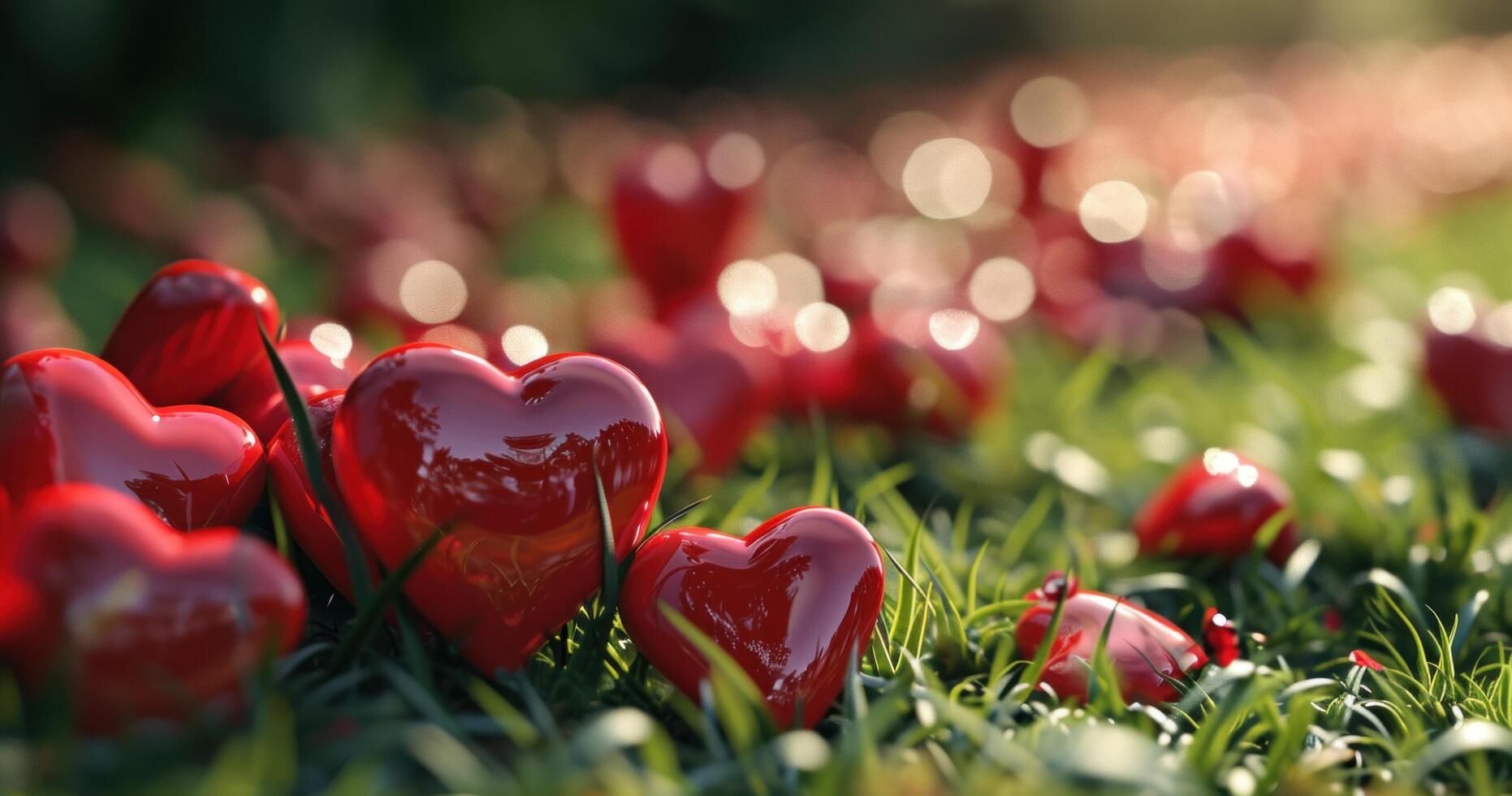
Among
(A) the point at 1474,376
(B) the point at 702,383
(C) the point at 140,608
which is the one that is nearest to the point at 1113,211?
(A) the point at 1474,376

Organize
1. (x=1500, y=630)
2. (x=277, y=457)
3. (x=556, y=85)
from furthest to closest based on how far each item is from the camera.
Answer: (x=556, y=85), (x=1500, y=630), (x=277, y=457)

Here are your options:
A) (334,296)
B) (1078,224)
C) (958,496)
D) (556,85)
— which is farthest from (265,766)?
(556,85)

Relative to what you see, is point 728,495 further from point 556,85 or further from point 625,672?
point 556,85

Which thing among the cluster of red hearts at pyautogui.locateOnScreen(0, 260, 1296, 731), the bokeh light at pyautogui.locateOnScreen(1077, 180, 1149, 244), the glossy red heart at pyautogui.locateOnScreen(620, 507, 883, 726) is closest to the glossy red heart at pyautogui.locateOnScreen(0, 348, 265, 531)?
the cluster of red hearts at pyautogui.locateOnScreen(0, 260, 1296, 731)

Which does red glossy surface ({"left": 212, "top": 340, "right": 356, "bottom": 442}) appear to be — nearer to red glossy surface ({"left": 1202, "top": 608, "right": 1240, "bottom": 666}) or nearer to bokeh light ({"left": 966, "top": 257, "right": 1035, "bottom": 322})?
red glossy surface ({"left": 1202, "top": 608, "right": 1240, "bottom": 666})

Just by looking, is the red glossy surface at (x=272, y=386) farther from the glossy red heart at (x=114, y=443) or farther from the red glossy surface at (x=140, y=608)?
the red glossy surface at (x=140, y=608)

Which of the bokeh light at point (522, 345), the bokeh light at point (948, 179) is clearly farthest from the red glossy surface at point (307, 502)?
the bokeh light at point (948, 179)

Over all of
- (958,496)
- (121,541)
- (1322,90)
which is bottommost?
(958,496)
